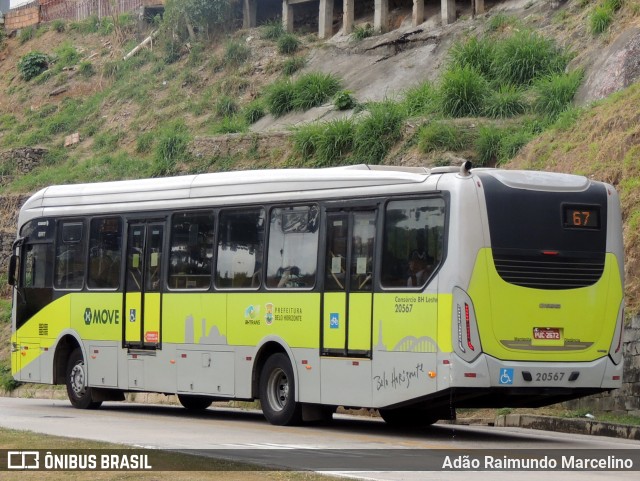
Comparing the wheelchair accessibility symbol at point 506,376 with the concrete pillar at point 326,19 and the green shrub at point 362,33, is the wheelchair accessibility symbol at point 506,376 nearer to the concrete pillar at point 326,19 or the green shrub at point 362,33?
the green shrub at point 362,33

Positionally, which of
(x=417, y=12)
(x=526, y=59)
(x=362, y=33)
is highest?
(x=417, y=12)

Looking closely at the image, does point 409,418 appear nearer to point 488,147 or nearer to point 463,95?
point 488,147

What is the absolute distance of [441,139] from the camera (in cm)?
2975

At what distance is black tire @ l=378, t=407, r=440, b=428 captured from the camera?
60.8 feet

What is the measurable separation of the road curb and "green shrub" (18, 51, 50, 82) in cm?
3678

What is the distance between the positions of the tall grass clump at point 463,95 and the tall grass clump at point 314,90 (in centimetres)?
550

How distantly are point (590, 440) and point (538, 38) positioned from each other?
1784cm

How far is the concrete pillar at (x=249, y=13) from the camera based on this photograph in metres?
45.0

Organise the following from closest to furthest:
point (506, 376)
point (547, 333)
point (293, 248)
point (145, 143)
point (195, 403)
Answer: point (506, 376) < point (547, 333) < point (293, 248) < point (195, 403) < point (145, 143)

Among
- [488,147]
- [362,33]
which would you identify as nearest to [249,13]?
[362,33]

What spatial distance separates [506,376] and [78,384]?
911 centimetres

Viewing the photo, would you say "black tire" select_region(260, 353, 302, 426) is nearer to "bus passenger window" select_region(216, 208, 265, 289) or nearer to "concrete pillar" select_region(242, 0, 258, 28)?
"bus passenger window" select_region(216, 208, 265, 289)

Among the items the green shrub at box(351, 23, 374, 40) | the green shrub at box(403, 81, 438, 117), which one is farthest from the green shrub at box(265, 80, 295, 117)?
the green shrub at box(403, 81, 438, 117)

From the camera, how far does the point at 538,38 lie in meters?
32.9
